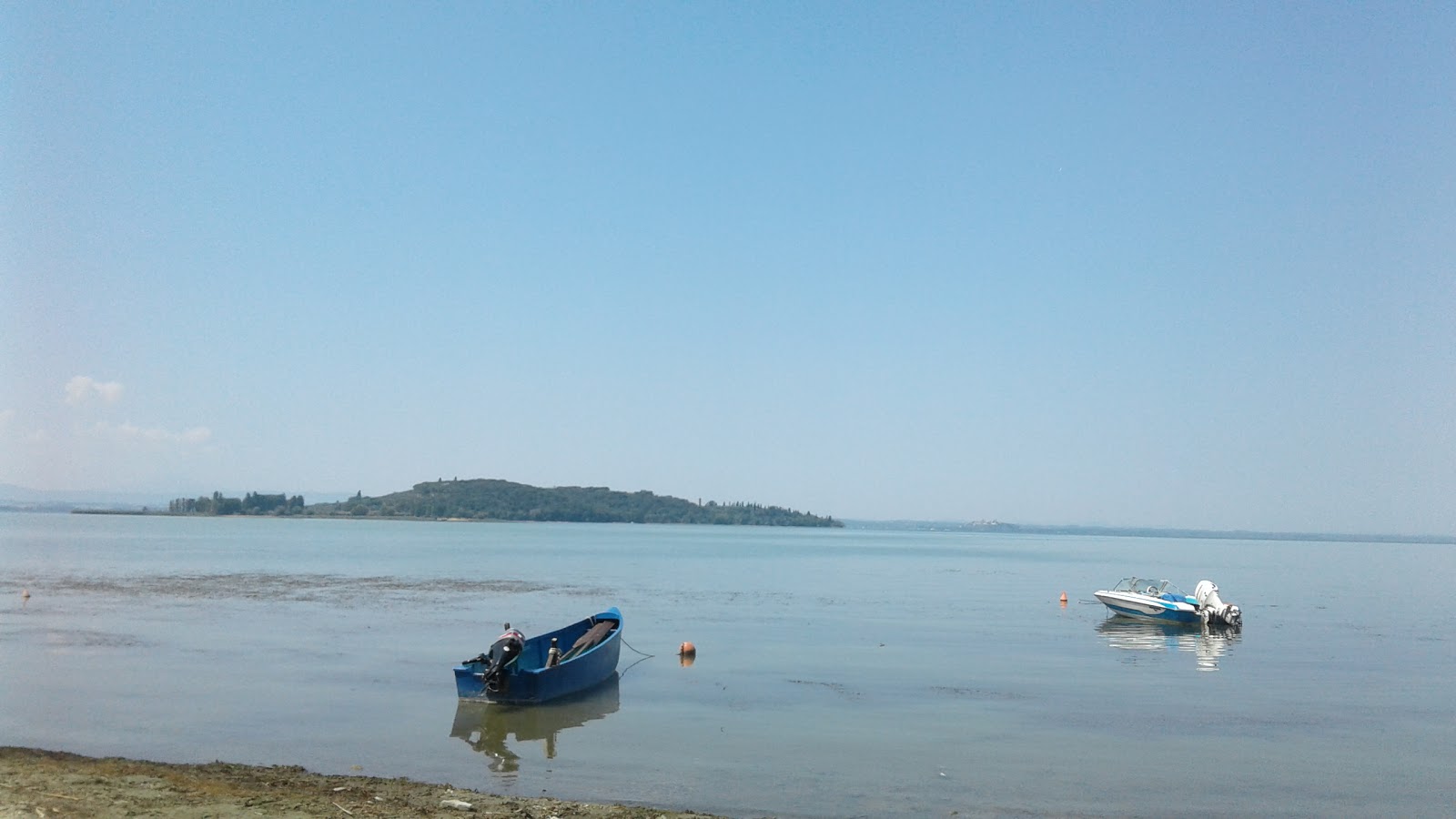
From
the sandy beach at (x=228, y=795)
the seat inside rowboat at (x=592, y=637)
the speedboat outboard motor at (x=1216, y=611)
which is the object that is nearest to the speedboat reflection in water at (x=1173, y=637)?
the speedboat outboard motor at (x=1216, y=611)

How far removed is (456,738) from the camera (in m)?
17.9

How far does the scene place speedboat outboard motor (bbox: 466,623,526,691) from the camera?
20500 mm

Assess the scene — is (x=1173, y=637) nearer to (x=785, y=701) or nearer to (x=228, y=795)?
(x=785, y=701)

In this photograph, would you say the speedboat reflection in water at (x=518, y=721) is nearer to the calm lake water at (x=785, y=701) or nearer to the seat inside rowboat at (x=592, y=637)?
the calm lake water at (x=785, y=701)

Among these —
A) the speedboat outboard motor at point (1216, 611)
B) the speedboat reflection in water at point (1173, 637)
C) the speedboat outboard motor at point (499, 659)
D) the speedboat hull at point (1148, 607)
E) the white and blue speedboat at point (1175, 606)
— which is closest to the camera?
the speedboat outboard motor at point (499, 659)

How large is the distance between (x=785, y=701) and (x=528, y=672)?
5349mm

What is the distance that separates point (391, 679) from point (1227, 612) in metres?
29.4

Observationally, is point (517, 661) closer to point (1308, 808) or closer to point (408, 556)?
point (1308, 808)

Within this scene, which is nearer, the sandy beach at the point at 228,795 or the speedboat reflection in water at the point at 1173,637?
the sandy beach at the point at 228,795

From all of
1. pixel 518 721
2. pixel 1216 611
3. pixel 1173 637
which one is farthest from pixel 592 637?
pixel 1216 611

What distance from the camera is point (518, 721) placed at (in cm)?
1989

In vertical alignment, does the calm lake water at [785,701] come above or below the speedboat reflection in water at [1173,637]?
above

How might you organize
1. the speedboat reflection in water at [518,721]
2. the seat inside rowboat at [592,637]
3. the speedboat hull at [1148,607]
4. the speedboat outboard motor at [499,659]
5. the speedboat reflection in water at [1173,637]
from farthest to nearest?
1. the speedboat hull at [1148,607]
2. the speedboat reflection in water at [1173,637]
3. the seat inside rowboat at [592,637]
4. the speedboat outboard motor at [499,659]
5. the speedboat reflection in water at [518,721]

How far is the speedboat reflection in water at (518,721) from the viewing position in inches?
687
